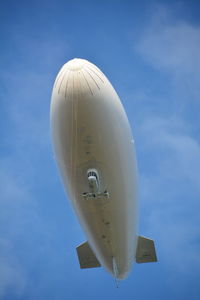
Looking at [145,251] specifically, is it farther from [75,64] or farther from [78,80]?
[75,64]

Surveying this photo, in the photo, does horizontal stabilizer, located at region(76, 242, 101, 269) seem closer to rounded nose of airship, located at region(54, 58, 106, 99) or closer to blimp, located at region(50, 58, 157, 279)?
blimp, located at region(50, 58, 157, 279)

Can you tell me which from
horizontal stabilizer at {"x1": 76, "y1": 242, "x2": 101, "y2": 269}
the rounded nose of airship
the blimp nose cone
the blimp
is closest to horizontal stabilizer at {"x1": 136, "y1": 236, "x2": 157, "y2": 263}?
horizontal stabilizer at {"x1": 76, "y1": 242, "x2": 101, "y2": 269}

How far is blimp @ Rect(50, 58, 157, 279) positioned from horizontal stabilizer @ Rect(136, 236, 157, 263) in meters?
6.71

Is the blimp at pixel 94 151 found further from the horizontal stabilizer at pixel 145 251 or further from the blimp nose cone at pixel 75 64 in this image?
the horizontal stabilizer at pixel 145 251

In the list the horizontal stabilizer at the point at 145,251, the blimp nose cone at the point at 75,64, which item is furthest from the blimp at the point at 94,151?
the horizontal stabilizer at the point at 145,251

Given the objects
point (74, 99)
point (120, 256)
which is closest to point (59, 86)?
point (74, 99)

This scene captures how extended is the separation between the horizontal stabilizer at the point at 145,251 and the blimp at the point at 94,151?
6.71m

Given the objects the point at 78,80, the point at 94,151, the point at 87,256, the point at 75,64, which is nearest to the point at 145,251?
the point at 87,256

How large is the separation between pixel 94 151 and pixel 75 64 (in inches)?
176

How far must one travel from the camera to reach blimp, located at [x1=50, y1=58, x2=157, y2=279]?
19469 millimetres

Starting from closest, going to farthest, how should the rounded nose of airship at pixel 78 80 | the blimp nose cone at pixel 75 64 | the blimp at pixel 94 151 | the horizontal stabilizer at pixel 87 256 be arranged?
the rounded nose of airship at pixel 78 80
the blimp at pixel 94 151
the blimp nose cone at pixel 75 64
the horizontal stabilizer at pixel 87 256

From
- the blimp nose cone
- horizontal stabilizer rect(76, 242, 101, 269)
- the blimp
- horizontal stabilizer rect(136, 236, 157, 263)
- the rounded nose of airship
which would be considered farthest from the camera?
horizontal stabilizer rect(76, 242, 101, 269)

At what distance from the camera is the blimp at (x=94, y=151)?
19469 millimetres

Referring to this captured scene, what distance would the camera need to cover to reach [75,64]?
20.0 metres
